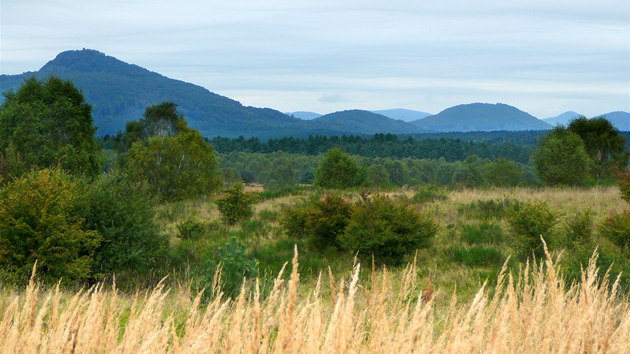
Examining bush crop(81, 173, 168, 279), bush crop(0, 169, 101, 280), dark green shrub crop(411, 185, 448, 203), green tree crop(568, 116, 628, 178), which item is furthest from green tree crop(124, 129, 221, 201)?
green tree crop(568, 116, 628, 178)

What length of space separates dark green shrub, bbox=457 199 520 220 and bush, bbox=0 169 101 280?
12685 mm

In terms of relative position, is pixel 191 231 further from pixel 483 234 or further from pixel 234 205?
pixel 483 234

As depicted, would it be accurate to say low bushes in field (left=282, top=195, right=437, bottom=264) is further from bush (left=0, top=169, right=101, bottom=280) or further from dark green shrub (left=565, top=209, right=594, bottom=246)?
bush (left=0, top=169, right=101, bottom=280)

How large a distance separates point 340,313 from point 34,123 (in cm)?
3694

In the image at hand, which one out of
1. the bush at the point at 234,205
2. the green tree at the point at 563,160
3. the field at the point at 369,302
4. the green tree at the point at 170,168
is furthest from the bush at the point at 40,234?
the green tree at the point at 563,160

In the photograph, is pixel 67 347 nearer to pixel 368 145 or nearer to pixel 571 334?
pixel 571 334

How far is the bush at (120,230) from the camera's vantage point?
15.0 metres

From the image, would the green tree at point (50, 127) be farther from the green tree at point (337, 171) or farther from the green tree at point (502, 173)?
the green tree at point (502, 173)

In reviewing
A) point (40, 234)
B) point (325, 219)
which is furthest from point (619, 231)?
point (40, 234)

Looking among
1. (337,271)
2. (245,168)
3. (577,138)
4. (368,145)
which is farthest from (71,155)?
(368,145)

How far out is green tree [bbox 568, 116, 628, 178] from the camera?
47.7 metres

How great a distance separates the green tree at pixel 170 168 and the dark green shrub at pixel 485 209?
1898 cm

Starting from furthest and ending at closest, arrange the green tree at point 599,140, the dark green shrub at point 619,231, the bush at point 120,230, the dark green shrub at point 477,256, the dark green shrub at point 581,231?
1. the green tree at point 599,140
2. the dark green shrub at point 581,231
3. the dark green shrub at point 477,256
4. the bush at point 120,230
5. the dark green shrub at point 619,231

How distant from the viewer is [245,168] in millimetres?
109188
